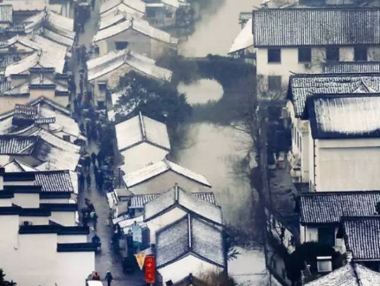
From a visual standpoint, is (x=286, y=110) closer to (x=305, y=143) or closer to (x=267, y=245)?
(x=305, y=143)

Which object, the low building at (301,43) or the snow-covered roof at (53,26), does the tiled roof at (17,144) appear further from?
the snow-covered roof at (53,26)

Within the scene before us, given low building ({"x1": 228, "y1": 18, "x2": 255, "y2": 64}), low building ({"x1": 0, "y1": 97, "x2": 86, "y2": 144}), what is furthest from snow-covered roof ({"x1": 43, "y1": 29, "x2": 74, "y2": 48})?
low building ({"x1": 0, "y1": 97, "x2": 86, "y2": 144})

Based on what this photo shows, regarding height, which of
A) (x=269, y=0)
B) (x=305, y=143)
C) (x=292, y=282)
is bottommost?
(x=292, y=282)

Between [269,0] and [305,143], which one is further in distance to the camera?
[269,0]

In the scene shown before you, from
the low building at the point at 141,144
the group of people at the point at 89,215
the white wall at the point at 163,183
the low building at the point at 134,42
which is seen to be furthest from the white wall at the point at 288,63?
the group of people at the point at 89,215

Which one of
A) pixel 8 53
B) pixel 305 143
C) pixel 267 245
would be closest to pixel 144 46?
pixel 8 53

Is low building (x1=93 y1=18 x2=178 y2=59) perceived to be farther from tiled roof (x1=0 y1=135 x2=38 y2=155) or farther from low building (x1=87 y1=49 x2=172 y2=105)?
tiled roof (x1=0 y1=135 x2=38 y2=155)

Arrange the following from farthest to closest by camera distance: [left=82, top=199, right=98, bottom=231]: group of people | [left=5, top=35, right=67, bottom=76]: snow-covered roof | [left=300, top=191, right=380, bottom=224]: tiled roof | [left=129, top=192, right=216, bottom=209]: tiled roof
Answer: [left=5, top=35, right=67, bottom=76]: snow-covered roof < [left=82, top=199, right=98, bottom=231]: group of people < [left=129, top=192, right=216, bottom=209]: tiled roof < [left=300, top=191, right=380, bottom=224]: tiled roof
